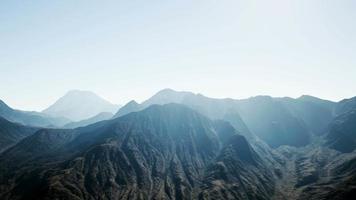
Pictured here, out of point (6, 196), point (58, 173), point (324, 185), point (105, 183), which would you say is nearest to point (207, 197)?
point (105, 183)

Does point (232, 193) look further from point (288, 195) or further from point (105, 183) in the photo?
point (105, 183)

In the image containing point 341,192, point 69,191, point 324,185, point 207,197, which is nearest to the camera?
point 341,192

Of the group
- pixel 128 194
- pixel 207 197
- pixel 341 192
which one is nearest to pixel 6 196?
pixel 128 194

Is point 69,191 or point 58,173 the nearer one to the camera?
point 69,191

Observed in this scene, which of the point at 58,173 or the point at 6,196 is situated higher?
the point at 58,173

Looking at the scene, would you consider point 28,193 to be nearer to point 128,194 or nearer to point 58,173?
point 58,173

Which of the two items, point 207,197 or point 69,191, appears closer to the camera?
point 69,191

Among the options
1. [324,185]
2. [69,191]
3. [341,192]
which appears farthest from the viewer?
[324,185]

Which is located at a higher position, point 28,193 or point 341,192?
point 341,192

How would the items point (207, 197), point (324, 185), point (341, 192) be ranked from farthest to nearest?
point (324, 185) < point (207, 197) < point (341, 192)
